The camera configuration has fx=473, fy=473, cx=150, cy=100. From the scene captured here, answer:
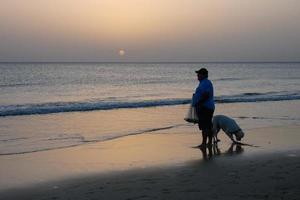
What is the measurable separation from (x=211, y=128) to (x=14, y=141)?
4.80 meters

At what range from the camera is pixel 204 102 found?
9633 millimetres

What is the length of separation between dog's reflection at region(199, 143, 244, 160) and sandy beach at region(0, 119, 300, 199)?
0.8 inches

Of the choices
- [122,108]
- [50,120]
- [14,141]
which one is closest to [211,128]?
[14,141]

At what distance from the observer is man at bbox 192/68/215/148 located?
373 inches

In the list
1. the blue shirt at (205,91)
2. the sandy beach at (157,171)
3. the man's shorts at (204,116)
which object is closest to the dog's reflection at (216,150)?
the sandy beach at (157,171)

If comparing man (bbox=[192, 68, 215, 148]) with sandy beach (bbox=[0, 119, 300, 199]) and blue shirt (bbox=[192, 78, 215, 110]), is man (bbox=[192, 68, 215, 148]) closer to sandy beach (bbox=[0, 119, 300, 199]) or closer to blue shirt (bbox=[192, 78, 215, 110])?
blue shirt (bbox=[192, 78, 215, 110])

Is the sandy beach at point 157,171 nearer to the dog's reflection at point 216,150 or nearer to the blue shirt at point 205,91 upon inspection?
the dog's reflection at point 216,150

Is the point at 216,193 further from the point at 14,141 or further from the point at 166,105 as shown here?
the point at 166,105

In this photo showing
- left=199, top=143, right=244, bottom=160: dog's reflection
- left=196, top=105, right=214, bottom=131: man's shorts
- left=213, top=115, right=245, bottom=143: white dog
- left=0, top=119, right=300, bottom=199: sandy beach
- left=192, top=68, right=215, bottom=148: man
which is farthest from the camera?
left=213, top=115, right=245, bottom=143: white dog

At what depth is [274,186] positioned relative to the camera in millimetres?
6270

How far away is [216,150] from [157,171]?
2.43 m

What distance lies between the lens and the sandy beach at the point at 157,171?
6.18 m

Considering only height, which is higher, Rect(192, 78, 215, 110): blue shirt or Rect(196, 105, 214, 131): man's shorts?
Rect(192, 78, 215, 110): blue shirt

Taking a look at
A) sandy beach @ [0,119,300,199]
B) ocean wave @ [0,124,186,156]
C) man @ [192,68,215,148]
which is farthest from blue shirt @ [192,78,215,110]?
ocean wave @ [0,124,186,156]
